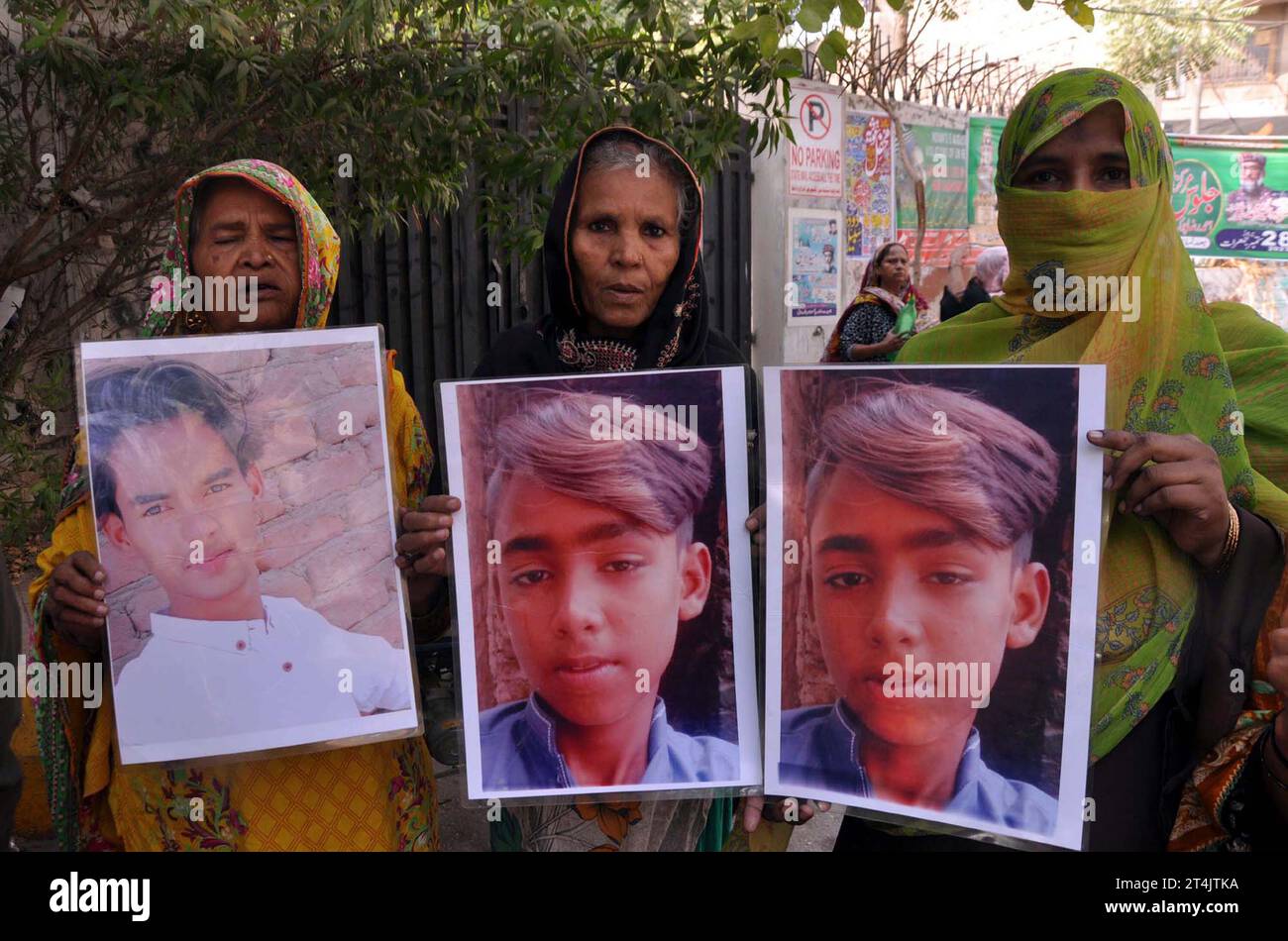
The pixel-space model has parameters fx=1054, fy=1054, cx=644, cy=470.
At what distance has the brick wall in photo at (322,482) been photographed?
1.81 m

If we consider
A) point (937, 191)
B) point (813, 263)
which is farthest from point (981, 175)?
point (813, 263)

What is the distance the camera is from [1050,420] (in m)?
1.65

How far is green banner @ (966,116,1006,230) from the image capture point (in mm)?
10438

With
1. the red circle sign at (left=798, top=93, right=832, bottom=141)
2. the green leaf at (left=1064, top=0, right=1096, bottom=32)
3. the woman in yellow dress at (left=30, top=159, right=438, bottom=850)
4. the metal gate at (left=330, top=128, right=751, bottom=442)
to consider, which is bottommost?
the woman in yellow dress at (left=30, top=159, right=438, bottom=850)

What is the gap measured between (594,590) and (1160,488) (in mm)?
900

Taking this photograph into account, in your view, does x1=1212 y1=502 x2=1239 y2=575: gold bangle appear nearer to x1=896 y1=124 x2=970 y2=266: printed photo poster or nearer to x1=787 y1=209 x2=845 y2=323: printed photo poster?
x1=787 y1=209 x2=845 y2=323: printed photo poster

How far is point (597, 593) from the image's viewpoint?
1.77 meters

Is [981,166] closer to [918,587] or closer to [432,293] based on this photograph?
[432,293]

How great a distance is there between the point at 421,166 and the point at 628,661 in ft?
8.56

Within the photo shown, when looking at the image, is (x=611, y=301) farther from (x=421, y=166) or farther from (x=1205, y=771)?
(x=421, y=166)

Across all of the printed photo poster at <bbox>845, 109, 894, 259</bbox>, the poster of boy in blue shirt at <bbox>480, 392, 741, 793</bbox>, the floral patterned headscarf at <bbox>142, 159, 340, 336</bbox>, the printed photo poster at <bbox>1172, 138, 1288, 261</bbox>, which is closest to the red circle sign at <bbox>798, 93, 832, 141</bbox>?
the printed photo poster at <bbox>845, 109, 894, 259</bbox>

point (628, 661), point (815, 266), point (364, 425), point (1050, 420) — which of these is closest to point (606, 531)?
point (628, 661)

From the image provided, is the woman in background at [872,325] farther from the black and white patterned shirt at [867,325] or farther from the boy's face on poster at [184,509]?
the boy's face on poster at [184,509]

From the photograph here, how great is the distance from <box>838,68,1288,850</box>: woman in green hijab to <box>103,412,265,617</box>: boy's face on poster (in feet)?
4.01
